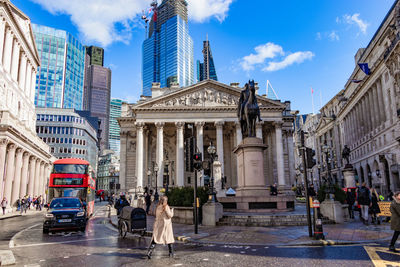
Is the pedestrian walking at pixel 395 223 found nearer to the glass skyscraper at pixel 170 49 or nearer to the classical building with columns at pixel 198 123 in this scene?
the classical building with columns at pixel 198 123

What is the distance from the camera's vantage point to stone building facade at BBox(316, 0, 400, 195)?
39447 mm

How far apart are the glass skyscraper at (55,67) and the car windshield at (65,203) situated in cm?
13704

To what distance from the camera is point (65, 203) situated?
1587cm

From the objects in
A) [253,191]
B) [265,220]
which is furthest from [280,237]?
[253,191]

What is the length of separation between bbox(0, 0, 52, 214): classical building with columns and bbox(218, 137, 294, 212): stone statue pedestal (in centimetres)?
2951

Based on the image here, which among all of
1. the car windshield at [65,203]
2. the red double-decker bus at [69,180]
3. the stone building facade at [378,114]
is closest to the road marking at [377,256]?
the car windshield at [65,203]

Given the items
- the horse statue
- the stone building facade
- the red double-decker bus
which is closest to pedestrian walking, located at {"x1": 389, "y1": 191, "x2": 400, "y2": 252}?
the horse statue

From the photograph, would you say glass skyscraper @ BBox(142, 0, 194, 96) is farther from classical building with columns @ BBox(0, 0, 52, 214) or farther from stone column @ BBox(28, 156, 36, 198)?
stone column @ BBox(28, 156, 36, 198)

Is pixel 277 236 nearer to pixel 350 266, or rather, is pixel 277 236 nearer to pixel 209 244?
pixel 209 244

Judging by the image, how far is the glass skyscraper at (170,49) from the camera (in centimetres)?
17688

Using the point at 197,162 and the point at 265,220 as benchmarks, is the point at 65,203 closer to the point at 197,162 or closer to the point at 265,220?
the point at 197,162

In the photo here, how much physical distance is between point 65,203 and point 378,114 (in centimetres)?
4935

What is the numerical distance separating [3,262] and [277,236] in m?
9.06

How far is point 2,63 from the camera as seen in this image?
42.8m
